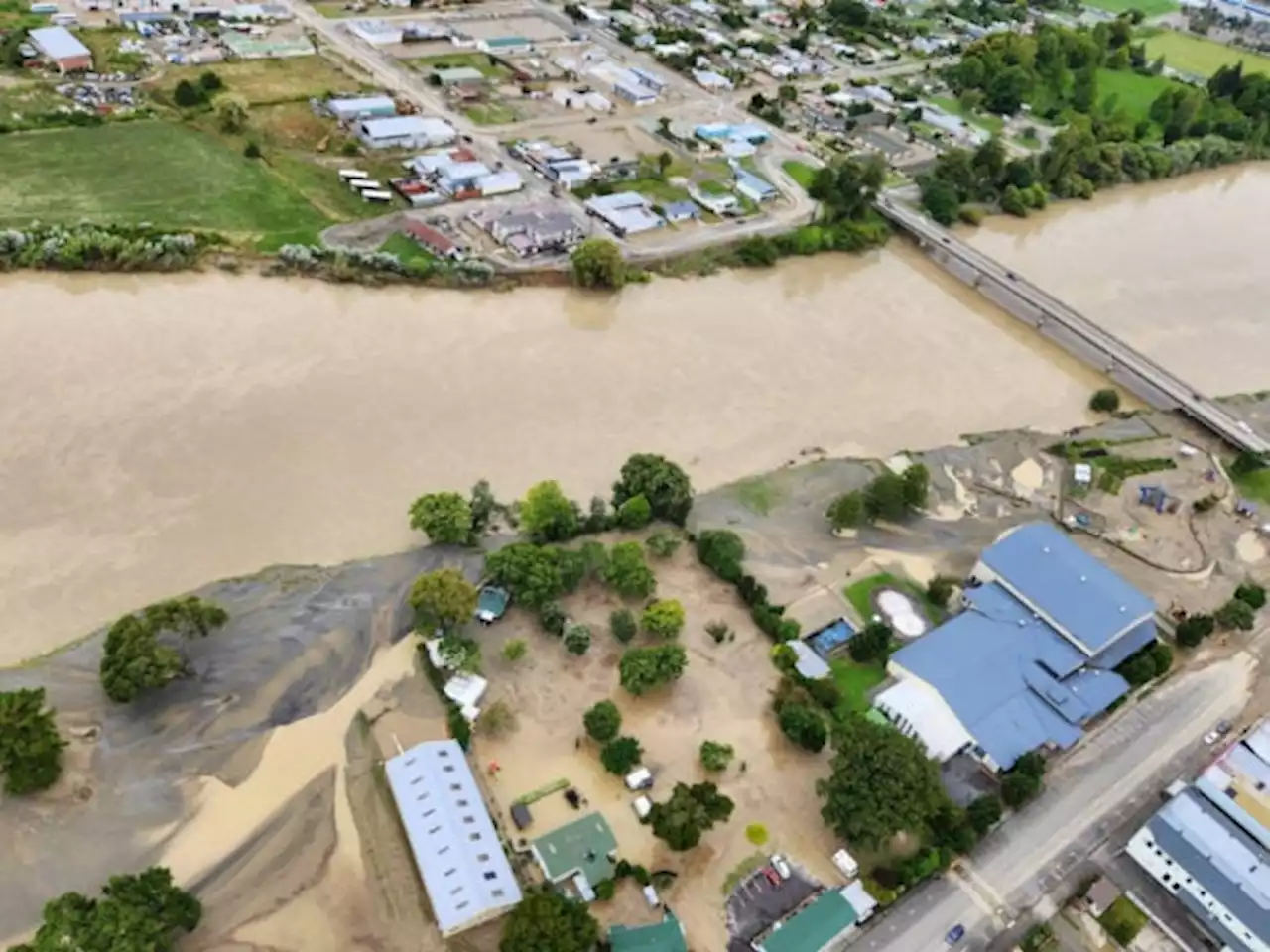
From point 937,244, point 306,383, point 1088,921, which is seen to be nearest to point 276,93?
point 306,383

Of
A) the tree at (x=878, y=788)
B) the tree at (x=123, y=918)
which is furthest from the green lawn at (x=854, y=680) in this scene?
the tree at (x=123, y=918)

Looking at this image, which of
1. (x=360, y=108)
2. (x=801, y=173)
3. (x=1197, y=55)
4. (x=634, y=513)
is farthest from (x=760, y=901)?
(x=1197, y=55)

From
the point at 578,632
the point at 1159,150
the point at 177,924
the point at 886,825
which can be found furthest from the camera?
the point at 1159,150

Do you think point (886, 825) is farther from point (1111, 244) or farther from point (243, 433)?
point (1111, 244)

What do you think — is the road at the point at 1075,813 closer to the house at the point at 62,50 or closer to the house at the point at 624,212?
the house at the point at 624,212

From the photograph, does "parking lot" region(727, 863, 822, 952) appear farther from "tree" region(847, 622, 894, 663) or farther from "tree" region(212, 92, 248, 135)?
"tree" region(212, 92, 248, 135)

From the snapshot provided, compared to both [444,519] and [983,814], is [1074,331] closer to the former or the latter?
[983,814]
